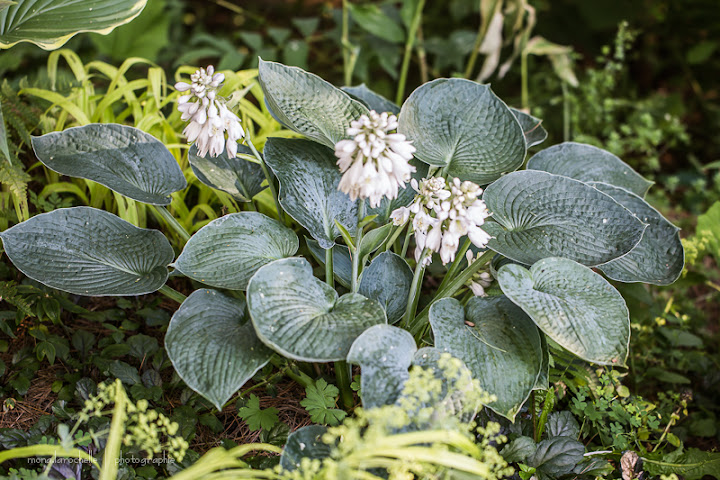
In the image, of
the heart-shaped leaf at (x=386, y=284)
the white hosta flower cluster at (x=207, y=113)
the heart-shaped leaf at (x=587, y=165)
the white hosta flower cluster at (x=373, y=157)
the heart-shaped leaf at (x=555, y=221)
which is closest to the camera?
the white hosta flower cluster at (x=373, y=157)

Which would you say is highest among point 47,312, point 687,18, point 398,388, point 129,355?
point 687,18

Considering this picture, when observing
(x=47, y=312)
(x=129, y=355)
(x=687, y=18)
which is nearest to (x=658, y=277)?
(x=129, y=355)

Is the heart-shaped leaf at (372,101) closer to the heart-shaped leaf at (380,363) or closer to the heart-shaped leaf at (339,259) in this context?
the heart-shaped leaf at (339,259)

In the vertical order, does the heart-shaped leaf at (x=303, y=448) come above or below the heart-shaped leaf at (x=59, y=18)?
below

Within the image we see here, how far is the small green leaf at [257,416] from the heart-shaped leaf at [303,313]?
11.1 inches

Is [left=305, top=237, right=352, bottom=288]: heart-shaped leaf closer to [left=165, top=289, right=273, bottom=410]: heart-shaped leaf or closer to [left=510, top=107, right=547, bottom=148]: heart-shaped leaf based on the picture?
[left=165, top=289, right=273, bottom=410]: heart-shaped leaf

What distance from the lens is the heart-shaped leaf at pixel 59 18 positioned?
1362 mm

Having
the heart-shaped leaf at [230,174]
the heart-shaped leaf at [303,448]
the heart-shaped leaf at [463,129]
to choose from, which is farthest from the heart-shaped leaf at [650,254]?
the heart-shaped leaf at [230,174]

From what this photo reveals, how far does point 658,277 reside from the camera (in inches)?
54.0

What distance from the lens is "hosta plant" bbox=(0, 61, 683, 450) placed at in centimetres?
106

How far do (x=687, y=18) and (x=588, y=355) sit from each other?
9.40 ft

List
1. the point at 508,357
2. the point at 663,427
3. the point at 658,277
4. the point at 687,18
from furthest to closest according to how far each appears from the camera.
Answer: the point at 687,18, the point at 663,427, the point at 658,277, the point at 508,357

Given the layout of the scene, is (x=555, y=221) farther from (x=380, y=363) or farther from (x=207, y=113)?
(x=207, y=113)

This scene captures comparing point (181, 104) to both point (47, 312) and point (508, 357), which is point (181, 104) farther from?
point (508, 357)
